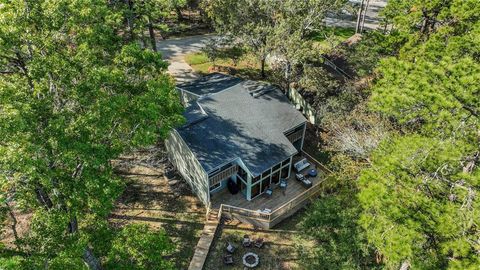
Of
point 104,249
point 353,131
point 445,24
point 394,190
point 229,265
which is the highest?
point 445,24

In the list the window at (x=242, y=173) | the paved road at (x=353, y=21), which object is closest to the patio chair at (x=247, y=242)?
the window at (x=242, y=173)

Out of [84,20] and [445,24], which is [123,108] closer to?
[84,20]

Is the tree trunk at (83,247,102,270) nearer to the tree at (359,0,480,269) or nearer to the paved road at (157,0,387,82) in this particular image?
the tree at (359,0,480,269)

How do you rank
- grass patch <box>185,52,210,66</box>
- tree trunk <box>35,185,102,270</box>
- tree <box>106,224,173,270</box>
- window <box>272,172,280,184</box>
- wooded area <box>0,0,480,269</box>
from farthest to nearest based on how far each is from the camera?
1. grass patch <box>185,52,210,66</box>
2. window <box>272,172,280,184</box>
3. tree <box>106,224,173,270</box>
4. tree trunk <box>35,185,102,270</box>
5. wooded area <box>0,0,480,269</box>

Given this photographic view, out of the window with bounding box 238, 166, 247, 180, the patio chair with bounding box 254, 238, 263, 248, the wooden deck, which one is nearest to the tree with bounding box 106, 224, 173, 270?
the patio chair with bounding box 254, 238, 263, 248

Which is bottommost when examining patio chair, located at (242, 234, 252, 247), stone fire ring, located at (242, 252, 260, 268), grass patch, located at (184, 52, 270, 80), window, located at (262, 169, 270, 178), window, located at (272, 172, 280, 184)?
stone fire ring, located at (242, 252, 260, 268)

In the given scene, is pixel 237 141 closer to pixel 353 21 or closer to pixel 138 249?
pixel 138 249

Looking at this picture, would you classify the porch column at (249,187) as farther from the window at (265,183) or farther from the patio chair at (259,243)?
the patio chair at (259,243)

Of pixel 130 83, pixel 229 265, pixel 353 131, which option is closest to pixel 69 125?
pixel 130 83
